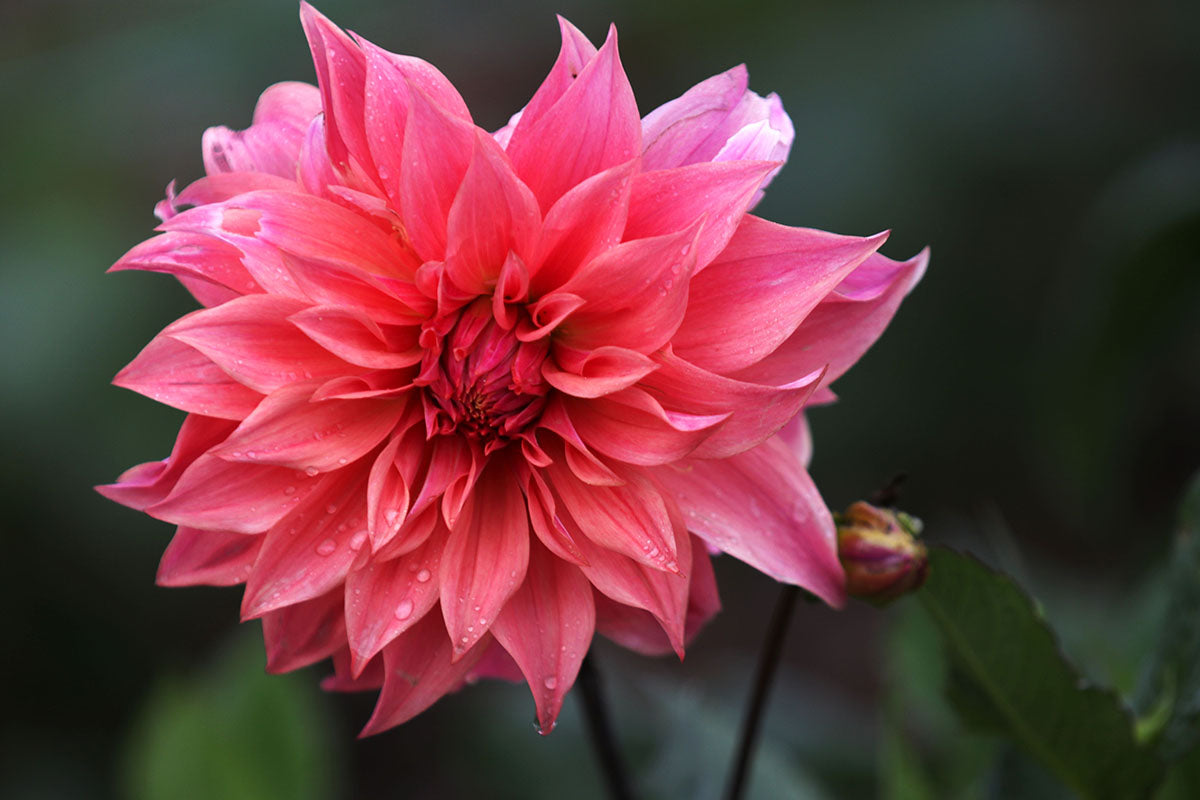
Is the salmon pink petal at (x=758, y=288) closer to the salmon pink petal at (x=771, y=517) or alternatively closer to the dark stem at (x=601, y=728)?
the salmon pink petal at (x=771, y=517)

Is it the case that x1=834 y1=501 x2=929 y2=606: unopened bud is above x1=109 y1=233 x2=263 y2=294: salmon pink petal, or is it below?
below

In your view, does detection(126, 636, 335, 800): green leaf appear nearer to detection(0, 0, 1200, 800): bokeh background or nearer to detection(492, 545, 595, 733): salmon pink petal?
detection(0, 0, 1200, 800): bokeh background

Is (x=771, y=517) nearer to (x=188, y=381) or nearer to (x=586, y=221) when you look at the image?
(x=586, y=221)

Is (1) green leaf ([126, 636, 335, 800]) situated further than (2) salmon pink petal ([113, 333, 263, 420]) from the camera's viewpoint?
Yes

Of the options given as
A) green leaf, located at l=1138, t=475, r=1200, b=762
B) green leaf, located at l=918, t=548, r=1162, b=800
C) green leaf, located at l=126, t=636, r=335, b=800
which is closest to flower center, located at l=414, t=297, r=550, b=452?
green leaf, located at l=918, t=548, r=1162, b=800

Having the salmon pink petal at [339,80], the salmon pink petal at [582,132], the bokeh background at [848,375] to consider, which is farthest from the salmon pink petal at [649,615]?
the bokeh background at [848,375]

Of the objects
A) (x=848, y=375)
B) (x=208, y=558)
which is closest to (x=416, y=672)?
(x=208, y=558)
